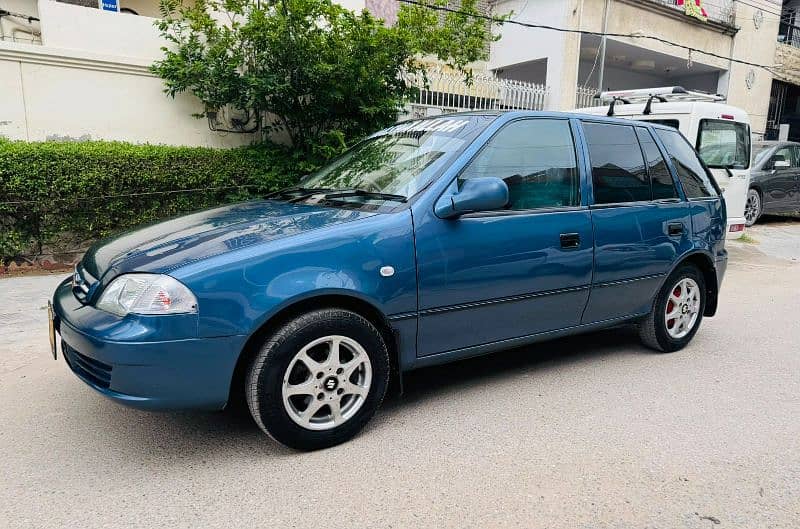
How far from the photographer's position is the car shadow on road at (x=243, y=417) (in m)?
3.13

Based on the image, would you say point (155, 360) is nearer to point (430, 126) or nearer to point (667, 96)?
point (430, 126)

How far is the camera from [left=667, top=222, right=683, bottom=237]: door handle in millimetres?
4493

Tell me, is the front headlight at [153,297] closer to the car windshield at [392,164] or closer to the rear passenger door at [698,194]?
the car windshield at [392,164]

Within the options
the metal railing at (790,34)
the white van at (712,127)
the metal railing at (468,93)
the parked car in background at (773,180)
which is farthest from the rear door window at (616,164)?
the metal railing at (790,34)

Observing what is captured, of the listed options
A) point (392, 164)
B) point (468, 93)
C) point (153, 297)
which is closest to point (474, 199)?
point (392, 164)

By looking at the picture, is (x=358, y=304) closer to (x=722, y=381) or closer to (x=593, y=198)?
(x=593, y=198)

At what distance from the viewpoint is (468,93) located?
11.8m

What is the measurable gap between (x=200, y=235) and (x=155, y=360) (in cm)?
76

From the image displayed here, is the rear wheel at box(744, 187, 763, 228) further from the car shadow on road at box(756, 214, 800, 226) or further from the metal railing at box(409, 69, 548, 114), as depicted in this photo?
the metal railing at box(409, 69, 548, 114)

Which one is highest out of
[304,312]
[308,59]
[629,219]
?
[308,59]

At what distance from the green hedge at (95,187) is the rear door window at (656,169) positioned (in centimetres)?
550

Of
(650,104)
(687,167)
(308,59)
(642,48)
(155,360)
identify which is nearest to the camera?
(155,360)

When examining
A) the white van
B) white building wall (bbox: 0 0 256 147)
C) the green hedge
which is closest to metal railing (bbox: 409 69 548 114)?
the white van

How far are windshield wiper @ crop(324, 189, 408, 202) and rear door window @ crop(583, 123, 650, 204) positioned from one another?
148cm
